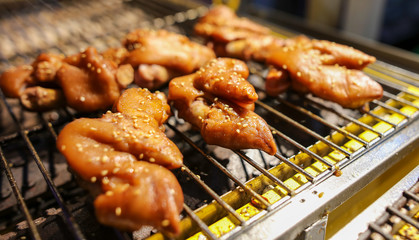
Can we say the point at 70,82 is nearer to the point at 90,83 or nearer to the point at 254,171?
the point at 90,83

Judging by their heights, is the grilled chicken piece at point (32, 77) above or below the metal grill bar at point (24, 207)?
above

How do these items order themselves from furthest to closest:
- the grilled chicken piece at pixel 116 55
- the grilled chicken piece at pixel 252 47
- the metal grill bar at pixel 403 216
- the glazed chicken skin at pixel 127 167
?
the grilled chicken piece at pixel 252 47 < the grilled chicken piece at pixel 116 55 < the metal grill bar at pixel 403 216 < the glazed chicken skin at pixel 127 167

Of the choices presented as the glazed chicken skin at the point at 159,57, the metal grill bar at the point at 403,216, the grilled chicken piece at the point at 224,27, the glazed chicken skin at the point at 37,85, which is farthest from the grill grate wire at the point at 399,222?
the glazed chicken skin at the point at 37,85

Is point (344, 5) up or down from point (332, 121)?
up

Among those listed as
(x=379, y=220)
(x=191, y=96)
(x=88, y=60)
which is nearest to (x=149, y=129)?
(x=191, y=96)

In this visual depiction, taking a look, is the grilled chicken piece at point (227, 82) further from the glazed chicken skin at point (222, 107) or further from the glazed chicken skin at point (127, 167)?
the glazed chicken skin at point (127, 167)

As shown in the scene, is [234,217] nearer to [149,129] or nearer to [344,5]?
[149,129]

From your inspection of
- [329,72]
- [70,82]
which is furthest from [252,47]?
[70,82]
